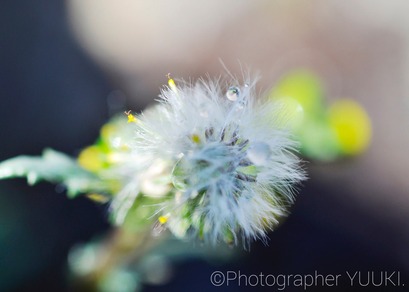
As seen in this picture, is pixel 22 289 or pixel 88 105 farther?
pixel 88 105

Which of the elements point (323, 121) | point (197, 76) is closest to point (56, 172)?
point (197, 76)

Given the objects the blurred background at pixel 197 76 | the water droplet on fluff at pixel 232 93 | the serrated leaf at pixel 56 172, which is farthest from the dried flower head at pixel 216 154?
the blurred background at pixel 197 76

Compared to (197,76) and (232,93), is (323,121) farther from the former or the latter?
(232,93)

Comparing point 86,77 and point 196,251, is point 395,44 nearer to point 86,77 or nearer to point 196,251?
point 196,251

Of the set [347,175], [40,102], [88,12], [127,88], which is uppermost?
[88,12]

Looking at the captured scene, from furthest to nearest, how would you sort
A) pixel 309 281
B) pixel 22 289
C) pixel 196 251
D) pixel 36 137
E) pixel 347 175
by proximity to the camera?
pixel 347 175 < pixel 36 137 < pixel 309 281 < pixel 22 289 < pixel 196 251

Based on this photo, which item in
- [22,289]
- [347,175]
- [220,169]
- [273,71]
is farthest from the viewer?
[273,71]

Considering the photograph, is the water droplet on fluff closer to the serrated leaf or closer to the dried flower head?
the dried flower head

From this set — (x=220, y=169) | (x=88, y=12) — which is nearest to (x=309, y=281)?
(x=220, y=169)
